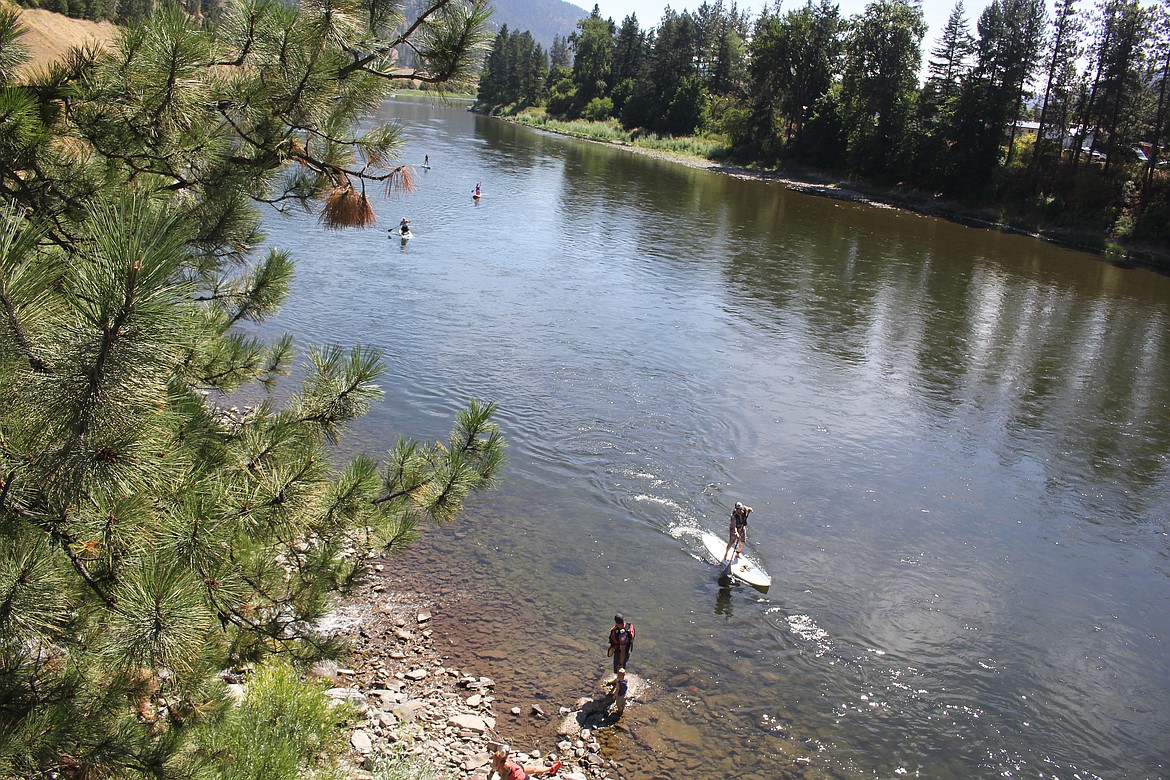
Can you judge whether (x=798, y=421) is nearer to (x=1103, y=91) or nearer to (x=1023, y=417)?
(x=1023, y=417)

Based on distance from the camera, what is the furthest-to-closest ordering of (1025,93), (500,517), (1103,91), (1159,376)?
(1025,93), (1103,91), (1159,376), (500,517)

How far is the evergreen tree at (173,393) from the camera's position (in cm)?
331

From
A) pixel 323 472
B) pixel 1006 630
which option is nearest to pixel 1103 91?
pixel 1006 630

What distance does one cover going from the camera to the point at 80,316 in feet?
10.3

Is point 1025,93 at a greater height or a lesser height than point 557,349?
greater

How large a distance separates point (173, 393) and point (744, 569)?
1054 centimetres

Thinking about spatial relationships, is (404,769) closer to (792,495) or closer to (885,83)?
(792,495)

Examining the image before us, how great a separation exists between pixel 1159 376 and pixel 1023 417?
8.43 metres

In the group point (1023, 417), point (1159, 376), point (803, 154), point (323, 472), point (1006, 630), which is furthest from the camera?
point (803, 154)


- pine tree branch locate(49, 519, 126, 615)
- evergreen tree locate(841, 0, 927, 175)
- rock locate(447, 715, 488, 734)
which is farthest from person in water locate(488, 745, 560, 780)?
evergreen tree locate(841, 0, 927, 175)

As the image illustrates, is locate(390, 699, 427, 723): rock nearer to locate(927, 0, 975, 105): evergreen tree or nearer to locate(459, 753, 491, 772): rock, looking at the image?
locate(459, 753, 491, 772): rock

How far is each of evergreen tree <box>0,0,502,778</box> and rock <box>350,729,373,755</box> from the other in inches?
108

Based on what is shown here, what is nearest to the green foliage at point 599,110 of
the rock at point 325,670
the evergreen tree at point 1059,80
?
the evergreen tree at point 1059,80

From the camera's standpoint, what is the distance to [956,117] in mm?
62938
